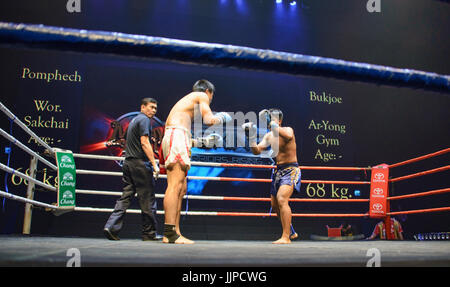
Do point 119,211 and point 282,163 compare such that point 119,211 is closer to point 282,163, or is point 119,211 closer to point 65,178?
point 65,178

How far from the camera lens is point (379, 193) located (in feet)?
14.7

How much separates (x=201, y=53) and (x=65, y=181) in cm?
321

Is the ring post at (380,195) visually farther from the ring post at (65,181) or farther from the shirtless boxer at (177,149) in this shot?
the ring post at (65,181)

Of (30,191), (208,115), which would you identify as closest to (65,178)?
(30,191)

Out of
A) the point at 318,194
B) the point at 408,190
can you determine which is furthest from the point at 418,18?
the point at 318,194

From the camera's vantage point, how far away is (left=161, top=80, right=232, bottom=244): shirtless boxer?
96.1 inches

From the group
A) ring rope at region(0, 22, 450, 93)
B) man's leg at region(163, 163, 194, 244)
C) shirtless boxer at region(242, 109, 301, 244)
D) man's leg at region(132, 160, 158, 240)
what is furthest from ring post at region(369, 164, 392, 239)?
ring rope at region(0, 22, 450, 93)

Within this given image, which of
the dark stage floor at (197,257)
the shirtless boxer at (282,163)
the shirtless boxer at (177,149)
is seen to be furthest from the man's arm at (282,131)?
the dark stage floor at (197,257)

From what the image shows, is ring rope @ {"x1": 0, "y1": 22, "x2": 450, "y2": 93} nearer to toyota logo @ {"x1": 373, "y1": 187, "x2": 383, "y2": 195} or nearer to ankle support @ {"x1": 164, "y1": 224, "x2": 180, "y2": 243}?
ankle support @ {"x1": 164, "y1": 224, "x2": 180, "y2": 243}

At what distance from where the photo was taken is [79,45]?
2.80ft

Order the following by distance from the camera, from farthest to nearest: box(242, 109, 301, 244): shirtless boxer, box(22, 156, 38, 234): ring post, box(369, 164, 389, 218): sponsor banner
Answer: box(369, 164, 389, 218): sponsor banner → box(22, 156, 38, 234): ring post → box(242, 109, 301, 244): shirtless boxer
